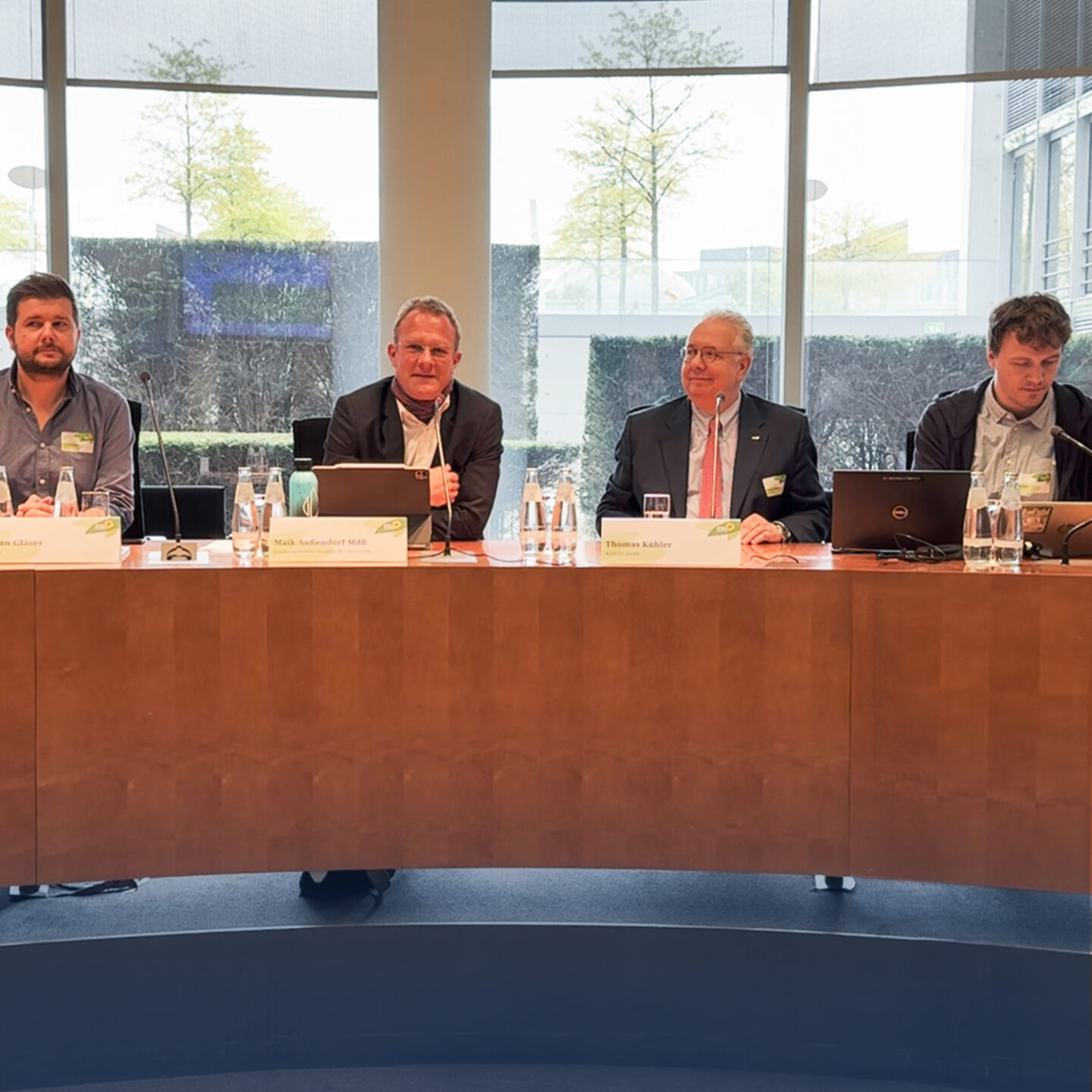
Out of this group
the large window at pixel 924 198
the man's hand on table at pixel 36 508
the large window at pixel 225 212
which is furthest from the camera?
the large window at pixel 225 212

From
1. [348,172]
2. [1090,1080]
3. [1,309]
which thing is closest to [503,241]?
[348,172]

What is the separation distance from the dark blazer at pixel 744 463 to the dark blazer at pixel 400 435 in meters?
0.36

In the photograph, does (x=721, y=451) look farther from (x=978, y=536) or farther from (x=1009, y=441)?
(x=978, y=536)

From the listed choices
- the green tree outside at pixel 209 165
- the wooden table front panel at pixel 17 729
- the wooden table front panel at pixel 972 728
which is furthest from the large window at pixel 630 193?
the wooden table front panel at pixel 17 729

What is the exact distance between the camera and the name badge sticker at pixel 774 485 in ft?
10.7

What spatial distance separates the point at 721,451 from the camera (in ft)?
11.0

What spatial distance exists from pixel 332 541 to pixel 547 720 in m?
0.49

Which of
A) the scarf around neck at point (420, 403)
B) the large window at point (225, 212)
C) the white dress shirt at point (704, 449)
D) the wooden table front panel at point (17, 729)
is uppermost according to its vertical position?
the large window at point (225, 212)

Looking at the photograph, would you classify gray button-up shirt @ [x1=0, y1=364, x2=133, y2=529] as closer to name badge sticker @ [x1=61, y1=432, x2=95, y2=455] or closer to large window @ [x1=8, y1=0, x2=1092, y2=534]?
name badge sticker @ [x1=61, y1=432, x2=95, y2=455]

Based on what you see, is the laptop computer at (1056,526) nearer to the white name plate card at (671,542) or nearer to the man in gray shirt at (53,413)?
the white name plate card at (671,542)

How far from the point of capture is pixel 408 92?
5145 millimetres

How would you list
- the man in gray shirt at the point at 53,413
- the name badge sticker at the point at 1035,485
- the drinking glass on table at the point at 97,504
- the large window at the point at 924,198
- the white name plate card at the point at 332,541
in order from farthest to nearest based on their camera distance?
the large window at the point at 924,198 → the man in gray shirt at the point at 53,413 → the name badge sticker at the point at 1035,485 → the drinking glass on table at the point at 97,504 → the white name plate card at the point at 332,541

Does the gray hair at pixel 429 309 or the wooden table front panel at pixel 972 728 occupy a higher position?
the gray hair at pixel 429 309

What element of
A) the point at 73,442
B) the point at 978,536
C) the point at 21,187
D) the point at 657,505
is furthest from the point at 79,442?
the point at 21,187
